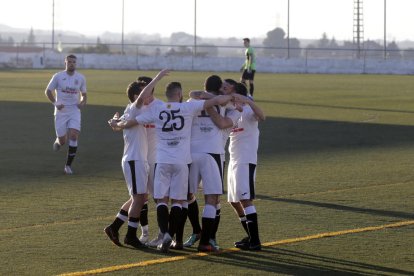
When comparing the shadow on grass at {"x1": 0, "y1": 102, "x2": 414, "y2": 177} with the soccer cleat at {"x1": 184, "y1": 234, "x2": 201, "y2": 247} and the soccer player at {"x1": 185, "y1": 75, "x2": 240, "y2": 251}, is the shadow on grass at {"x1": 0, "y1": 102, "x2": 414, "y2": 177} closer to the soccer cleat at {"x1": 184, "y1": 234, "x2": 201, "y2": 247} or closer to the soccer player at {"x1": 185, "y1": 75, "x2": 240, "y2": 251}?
the soccer cleat at {"x1": 184, "y1": 234, "x2": 201, "y2": 247}

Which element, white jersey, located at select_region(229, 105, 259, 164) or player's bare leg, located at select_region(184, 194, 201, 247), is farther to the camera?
player's bare leg, located at select_region(184, 194, 201, 247)

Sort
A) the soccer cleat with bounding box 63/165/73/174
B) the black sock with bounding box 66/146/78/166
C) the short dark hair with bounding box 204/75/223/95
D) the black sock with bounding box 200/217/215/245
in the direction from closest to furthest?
1. the black sock with bounding box 200/217/215/245
2. the short dark hair with bounding box 204/75/223/95
3. the soccer cleat with bounding box 63/165/73/174
4. the black sock with bounding box 66/146/78/166

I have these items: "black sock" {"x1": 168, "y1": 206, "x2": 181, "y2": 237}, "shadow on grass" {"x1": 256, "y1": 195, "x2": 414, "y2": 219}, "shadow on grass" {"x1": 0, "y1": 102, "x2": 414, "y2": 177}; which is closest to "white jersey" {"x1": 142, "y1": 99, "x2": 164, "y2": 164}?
"black sock" {"x1": 168, "y1": 206, "x2": 181, "y2": 237}

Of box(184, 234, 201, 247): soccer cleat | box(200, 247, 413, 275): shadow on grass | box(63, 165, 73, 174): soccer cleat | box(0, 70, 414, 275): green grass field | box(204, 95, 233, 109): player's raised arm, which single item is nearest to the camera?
box(200, 247, 413, 275): shadow on grass

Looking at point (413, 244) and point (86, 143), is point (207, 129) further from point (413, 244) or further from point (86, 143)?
point (86, 143)

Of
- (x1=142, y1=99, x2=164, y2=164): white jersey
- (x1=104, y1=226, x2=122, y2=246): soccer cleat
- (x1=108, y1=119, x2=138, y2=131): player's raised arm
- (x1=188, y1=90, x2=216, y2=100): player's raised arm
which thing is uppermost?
(x1=188, y1=90, x2=216, y2=100): player's raised arm

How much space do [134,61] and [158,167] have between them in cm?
6085

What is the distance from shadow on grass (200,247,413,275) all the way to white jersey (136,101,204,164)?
1141mm

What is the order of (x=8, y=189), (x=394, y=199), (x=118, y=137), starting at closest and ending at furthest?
(x=394, y=199) < (x=8, y=189) < (x=118, y=137)

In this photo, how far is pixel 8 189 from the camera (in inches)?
618

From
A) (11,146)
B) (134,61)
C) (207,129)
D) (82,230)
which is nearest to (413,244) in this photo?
(207,129)

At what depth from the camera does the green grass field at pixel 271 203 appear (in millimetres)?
10391

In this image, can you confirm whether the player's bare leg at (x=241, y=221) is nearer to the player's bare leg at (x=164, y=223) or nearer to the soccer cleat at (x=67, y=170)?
the player's bare leg at (x=164, y=223)

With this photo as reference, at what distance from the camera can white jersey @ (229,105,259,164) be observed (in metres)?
11.3
